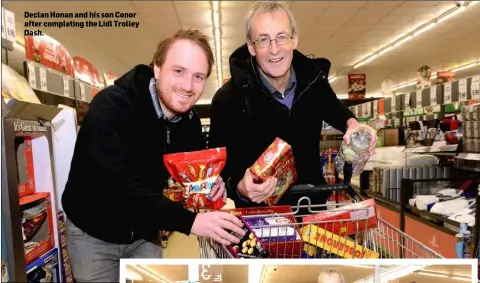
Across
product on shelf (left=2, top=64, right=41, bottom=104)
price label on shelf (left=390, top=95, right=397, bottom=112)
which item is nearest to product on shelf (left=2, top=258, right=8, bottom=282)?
product on shelf (left=2, top=64, right=41, bottom=104)

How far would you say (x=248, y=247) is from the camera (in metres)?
1.18

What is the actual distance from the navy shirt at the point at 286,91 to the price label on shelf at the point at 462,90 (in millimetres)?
2257

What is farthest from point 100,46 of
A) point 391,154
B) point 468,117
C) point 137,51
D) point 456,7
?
point 468,117

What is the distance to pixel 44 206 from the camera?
7.52ft

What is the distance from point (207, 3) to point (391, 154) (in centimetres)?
506

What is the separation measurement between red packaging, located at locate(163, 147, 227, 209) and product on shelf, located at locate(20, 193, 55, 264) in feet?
3.95

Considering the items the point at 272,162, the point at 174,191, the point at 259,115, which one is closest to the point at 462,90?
the point at 259,115

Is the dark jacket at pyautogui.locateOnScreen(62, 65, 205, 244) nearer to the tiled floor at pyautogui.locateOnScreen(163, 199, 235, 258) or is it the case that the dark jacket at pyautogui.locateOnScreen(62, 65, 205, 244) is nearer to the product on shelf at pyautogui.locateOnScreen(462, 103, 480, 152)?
the tiled floor at pyautogui.locateOnScreen(163, 199, 235, 258)

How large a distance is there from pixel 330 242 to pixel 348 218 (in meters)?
0.10

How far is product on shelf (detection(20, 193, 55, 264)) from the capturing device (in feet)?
7.04

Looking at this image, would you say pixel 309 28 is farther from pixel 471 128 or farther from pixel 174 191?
pixel 174 191

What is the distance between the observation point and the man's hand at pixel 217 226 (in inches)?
43.6

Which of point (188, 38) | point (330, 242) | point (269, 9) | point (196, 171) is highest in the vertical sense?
point (269, 9)

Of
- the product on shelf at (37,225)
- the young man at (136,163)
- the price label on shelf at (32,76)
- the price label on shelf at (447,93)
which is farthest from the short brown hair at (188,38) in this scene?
the price label on shelf at (447,93)
